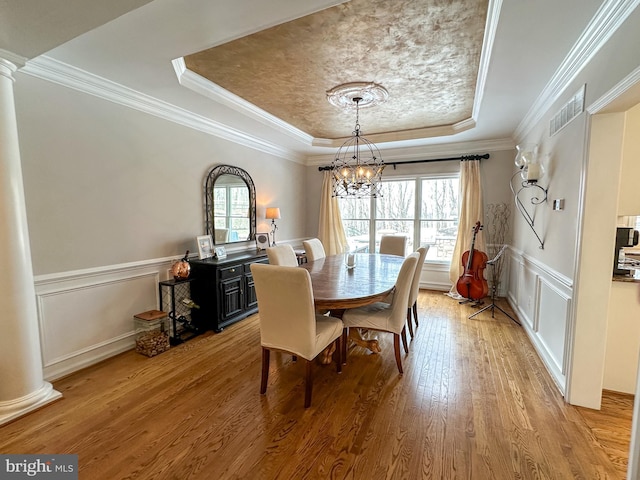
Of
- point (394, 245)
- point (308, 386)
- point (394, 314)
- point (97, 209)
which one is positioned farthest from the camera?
point (394, 245)

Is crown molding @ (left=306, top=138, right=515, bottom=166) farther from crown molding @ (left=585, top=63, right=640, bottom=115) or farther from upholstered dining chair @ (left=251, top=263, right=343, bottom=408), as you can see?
upholstered dining chair @ (left=251, top=263, right=343, bottom=408)

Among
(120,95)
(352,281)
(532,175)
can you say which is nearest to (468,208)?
(532,175)

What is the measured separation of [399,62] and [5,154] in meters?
3.00

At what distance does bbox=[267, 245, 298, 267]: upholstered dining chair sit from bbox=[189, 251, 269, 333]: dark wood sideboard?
0.61 metres

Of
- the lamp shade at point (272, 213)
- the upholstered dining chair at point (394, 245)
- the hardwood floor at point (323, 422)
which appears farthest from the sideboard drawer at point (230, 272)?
the upholstered dining chair at point (394, 245)

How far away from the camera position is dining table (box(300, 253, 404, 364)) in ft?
7.33

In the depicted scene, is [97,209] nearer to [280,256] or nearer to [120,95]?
[120,95]

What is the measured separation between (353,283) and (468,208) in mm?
3135

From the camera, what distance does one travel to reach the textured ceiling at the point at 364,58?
195cm

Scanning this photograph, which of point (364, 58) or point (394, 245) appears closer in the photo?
point (364, 58)

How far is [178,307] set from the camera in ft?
11.1

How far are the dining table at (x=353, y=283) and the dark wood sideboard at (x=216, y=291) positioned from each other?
992mm

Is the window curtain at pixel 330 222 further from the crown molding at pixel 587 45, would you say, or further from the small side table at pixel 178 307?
the crown molding at pixel 587 45

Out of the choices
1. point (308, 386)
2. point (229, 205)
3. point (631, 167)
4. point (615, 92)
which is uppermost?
point (615, 92)
